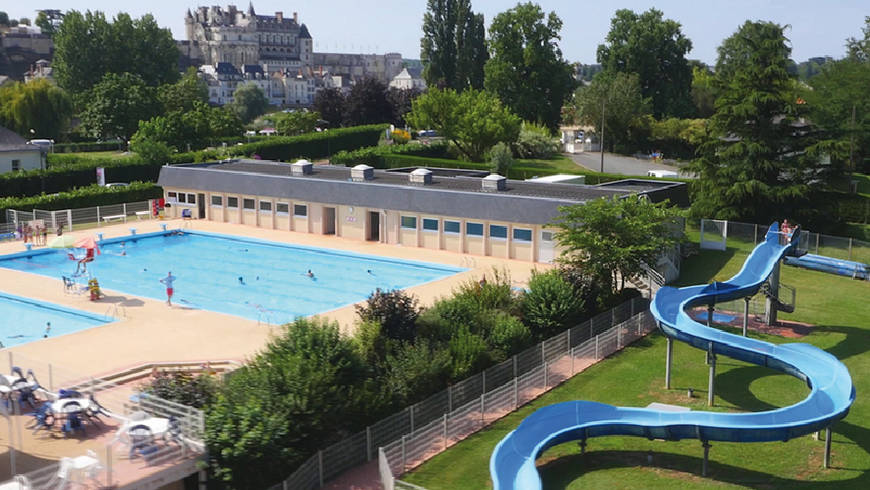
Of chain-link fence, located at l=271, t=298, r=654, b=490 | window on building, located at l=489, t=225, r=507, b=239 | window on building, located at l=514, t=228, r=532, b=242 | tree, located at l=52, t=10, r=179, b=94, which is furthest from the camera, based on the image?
tree, located at l=52, t=10, r=179, b=94

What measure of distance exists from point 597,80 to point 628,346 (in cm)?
6787

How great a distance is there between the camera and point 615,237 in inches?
1159

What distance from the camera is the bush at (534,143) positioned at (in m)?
73.5

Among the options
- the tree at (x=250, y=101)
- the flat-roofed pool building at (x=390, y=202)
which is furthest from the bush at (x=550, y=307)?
the tree at (x=250, y=101)

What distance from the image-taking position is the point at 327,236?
43.7m

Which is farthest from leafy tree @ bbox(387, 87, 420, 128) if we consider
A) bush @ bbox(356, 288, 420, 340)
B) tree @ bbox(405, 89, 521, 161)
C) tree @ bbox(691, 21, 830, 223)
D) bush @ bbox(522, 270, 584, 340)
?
bush @ bbox(356, 288, 420, 340)

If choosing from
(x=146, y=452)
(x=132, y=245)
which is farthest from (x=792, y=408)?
(x=132, y=245)

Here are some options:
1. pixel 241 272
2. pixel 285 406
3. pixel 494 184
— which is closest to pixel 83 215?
pixel 241 272

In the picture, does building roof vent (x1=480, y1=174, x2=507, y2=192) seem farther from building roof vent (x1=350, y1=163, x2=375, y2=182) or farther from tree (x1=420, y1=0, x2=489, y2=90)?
tree (x1=420, y1=0, x2=489, y2=90)

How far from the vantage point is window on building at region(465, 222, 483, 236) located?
127ft

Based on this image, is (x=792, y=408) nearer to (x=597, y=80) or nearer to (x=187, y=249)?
(x=187, y=249)

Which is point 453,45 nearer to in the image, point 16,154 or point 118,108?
point 118,108

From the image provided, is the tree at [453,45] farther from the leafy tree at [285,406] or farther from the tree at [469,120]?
the leafy tree at [285,406]

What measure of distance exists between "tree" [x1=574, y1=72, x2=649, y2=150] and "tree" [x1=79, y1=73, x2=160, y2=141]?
45.2 metres
